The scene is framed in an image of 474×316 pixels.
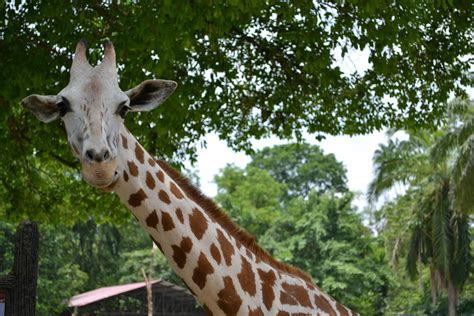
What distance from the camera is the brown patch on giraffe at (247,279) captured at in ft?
15.8

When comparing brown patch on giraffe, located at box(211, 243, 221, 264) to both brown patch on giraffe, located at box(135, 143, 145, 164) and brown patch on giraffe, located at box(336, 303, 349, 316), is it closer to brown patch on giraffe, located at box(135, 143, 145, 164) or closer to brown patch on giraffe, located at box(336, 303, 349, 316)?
brown patch on giraffe, located at box(135, 143, 145, 164)

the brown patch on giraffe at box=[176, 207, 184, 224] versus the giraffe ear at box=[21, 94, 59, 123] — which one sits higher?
the giraffe ear at box=[21, 94, 59, 123]

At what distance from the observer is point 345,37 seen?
1116 centimetres

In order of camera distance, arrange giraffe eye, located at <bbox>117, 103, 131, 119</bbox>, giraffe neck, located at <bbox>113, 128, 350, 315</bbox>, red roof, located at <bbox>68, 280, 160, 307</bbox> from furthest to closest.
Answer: red roof, located at <bbox>68, 280, 160, 307</bbox> → giraffe neck, located at <bbox>113, 128, 350, 315</bbox> → giraffe eye, located at <bbox>117, 103, 131, 119</bbox>

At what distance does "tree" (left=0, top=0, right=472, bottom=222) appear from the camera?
9.67 metres

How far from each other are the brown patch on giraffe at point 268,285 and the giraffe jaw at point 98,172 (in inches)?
50.0

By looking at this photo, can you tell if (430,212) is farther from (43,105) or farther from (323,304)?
(43,105)

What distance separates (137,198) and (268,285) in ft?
3.24

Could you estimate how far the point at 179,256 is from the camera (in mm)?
4707

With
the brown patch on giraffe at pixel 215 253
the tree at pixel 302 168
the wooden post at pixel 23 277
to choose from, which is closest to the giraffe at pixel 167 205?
the brown patch on giraffe at pixel 215 253

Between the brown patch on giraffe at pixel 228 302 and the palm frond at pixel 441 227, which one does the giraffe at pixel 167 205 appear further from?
the palm frond at pixel 441 227

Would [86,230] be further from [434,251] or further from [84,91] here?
[84,91]

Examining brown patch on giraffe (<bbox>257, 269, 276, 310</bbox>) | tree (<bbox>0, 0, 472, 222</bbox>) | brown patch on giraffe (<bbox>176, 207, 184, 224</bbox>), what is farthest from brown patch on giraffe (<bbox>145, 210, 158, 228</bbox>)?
tree (<bbox>0, 0, 472, 222</bbox>)

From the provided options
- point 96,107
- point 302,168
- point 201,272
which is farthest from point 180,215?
point 302,168
